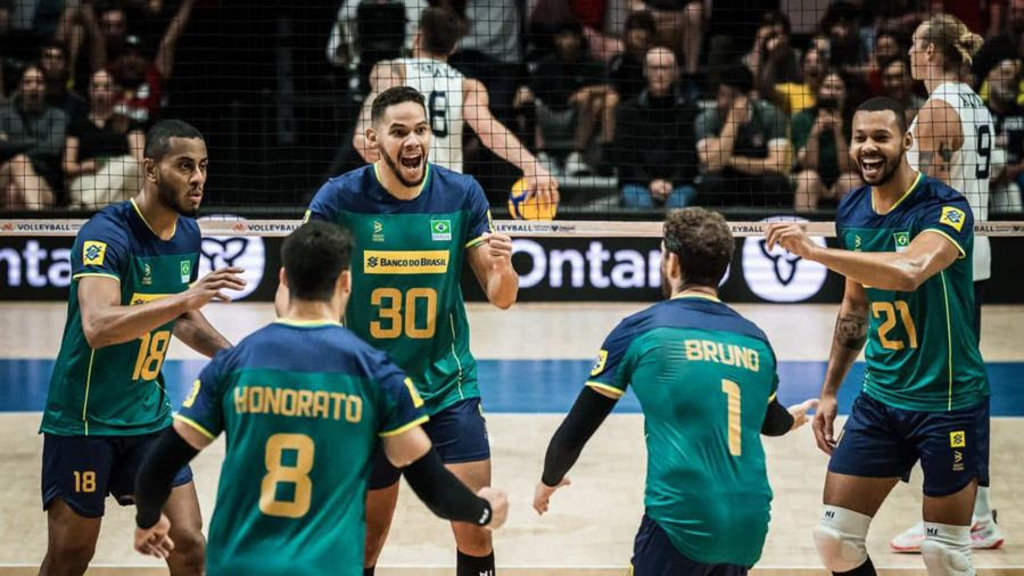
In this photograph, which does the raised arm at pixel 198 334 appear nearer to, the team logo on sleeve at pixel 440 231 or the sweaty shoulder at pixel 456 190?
the team logo on sleeve at pixel 440 231

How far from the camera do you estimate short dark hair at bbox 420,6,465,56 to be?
9523mm

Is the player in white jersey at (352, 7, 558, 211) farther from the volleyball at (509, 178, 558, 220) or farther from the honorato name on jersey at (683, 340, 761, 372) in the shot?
the honorato name on jersey at (683, 340, 761, 372)

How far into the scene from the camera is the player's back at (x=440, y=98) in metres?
9.95

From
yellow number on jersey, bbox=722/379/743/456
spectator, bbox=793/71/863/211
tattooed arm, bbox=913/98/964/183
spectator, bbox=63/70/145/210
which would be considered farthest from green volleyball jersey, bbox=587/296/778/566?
spectator, bbox=63/70/145/210

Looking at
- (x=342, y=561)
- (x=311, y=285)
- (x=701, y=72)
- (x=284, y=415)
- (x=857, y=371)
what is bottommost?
(x=857, y=371)

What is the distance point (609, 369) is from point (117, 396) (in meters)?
2.21

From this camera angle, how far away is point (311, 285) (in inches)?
179

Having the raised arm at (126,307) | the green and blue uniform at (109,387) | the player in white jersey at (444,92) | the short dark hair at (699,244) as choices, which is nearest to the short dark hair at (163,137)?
the green and blue uniform at (109,387)

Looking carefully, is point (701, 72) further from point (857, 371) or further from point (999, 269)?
point (857, 371)

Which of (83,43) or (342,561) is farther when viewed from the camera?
(83,43)

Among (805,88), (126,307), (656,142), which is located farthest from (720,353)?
(805,88)

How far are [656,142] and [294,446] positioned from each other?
10775 mm

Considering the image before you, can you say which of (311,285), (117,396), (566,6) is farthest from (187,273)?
(566,6)

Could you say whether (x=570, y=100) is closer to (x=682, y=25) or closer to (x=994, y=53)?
(x=682, y=25)
